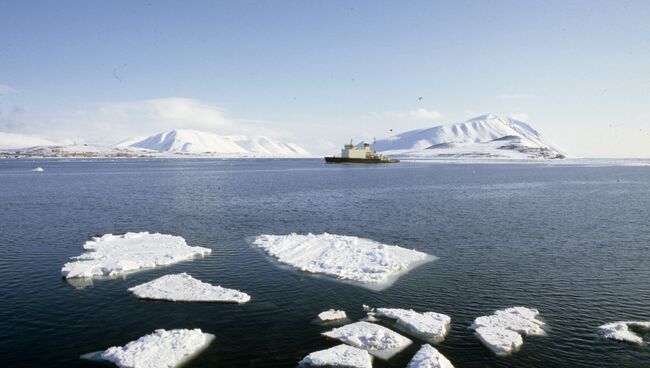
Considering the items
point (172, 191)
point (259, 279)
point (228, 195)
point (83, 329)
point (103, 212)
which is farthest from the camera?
point (172, 191)

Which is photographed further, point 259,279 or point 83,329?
point 259,279

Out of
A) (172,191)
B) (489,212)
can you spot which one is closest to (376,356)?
(489,212)

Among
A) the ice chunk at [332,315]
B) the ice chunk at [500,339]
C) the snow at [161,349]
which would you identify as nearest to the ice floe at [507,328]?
the ice chunk at [500,339]

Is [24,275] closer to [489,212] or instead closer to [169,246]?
[169,246]

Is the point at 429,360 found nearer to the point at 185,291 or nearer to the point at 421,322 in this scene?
the point at 421,322

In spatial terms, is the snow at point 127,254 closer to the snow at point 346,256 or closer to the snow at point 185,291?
the snow at point 185,291

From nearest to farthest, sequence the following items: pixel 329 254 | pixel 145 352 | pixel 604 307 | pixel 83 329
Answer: pixel 145 352 → pixel 83 329 → pixel 604 307 → pixel 329 254
